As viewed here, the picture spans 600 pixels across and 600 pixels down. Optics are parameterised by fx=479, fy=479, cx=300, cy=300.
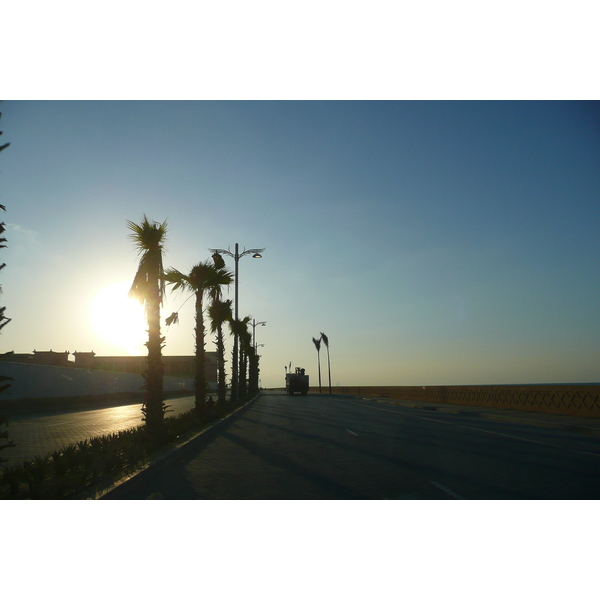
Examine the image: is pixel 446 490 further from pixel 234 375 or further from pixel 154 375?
pixel 234 375

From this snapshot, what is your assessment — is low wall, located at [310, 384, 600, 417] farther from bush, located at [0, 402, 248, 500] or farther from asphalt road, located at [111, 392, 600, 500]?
bush, located at [0, 402, 248, 500]

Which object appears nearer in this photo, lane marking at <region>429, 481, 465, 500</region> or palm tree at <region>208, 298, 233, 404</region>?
lane marking at <region>429, 481, 465, 500</region>

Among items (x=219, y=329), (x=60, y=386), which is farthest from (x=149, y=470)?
(x=60, y=386)

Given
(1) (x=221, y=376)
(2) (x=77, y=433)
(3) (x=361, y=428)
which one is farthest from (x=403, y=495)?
(1) (x=221, y=376)

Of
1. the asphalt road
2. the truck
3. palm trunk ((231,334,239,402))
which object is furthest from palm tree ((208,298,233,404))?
the truck

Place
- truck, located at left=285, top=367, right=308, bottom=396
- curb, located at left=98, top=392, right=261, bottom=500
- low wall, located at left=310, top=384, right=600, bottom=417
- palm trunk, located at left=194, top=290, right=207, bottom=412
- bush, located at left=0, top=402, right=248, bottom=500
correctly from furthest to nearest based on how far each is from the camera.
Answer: truck, located at left=285, top=367, right=308, bottom=396, low wall, located at left=310, top=384, right=600, bottom=417, palm trunk, located at left=194, top=290, right=207, bottom=412, curb, located at left=98, top=392, right=261, bottom=500, bush, located at left=0, top=402, right=248, bottom=500

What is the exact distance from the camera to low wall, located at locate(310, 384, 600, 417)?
66.6 ft

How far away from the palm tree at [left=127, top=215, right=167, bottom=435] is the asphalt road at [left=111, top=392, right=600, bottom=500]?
1.65m

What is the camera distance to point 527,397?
24812 mm

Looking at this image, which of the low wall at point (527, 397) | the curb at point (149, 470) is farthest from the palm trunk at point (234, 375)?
the curb at point (149, 470)

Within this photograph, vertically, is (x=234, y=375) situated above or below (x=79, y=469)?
above

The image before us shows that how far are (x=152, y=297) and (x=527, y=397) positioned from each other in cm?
2029

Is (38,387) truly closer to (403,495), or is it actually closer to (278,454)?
(278,454)

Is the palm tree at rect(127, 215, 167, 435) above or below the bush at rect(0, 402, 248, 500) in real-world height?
above
